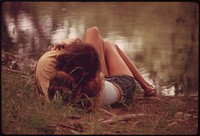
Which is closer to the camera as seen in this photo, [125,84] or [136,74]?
[125,84]

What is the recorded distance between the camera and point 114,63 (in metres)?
3.34

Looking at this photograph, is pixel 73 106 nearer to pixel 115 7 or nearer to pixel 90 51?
pixel 90 51

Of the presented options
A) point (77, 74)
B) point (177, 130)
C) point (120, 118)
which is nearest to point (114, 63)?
point (77, 74)

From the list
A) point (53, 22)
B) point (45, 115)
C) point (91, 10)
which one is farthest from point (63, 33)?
point (45, 115)

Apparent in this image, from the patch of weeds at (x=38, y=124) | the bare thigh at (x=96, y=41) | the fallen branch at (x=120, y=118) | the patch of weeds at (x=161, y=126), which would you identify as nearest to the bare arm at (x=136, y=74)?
the bare thigh at (x=96, y=41)

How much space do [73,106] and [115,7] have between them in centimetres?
403

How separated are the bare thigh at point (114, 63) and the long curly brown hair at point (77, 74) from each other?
0.55 m

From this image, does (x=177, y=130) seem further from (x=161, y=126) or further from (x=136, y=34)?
(x=136, y=34)

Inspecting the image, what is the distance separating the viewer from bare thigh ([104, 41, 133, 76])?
130 inches

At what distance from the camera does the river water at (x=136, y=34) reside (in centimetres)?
429

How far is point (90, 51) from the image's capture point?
273 centimetres

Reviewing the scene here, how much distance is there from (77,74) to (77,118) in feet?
1.00

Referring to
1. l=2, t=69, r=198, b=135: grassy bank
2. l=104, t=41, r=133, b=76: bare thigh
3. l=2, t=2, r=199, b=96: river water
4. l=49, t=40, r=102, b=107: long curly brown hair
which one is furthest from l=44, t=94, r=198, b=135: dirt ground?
l=2, t=2, r=199, b=96: river water

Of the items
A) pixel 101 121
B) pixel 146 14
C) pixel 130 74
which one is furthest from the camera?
pixel 146 14
